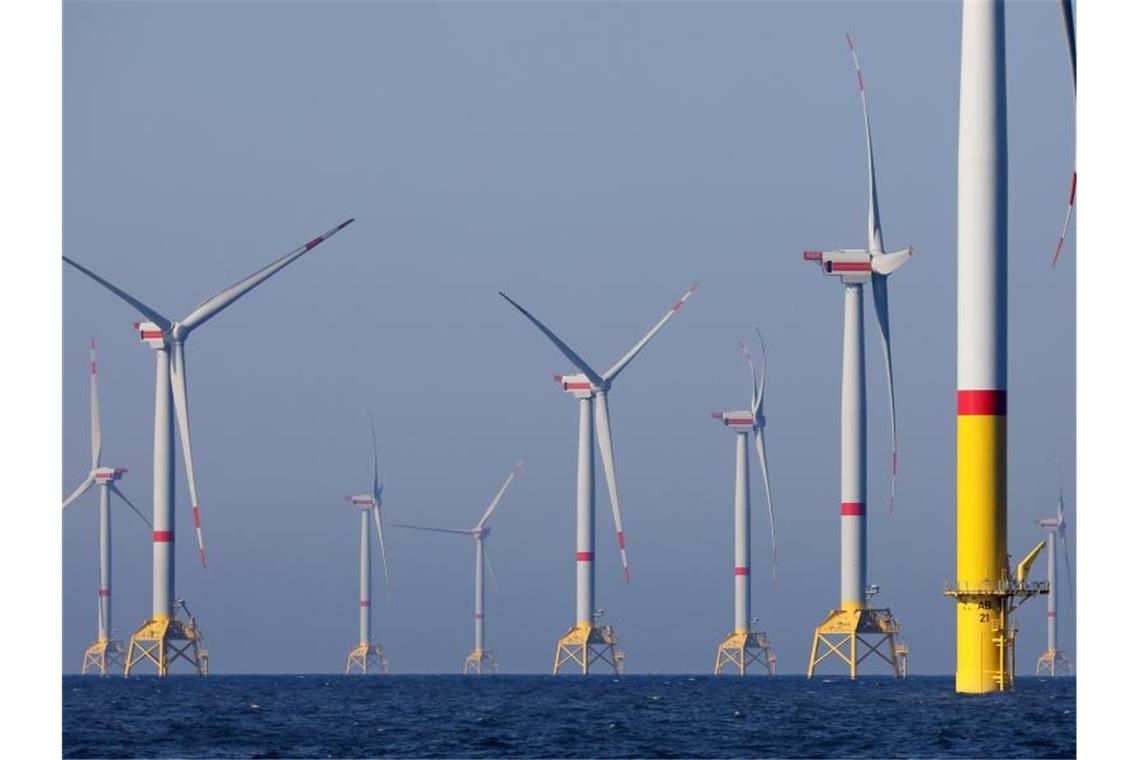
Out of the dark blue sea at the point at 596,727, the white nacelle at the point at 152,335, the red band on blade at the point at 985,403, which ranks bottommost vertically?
the dark blue sea at the point at 596,727

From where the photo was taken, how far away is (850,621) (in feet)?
502

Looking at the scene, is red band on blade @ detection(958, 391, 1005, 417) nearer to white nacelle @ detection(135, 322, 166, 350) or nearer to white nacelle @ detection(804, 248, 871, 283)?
white nacelle @ detection(804, 248, 871, 283)

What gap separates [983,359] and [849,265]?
56.5m

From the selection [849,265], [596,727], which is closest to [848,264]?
[849,265]

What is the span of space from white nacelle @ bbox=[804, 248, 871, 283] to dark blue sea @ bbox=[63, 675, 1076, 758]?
25410 mm

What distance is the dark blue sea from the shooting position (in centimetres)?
8775

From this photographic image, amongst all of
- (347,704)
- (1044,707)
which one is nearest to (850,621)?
(347,704)

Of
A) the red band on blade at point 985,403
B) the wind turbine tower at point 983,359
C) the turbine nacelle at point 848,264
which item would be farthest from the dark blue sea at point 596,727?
the turbine nacelle at point 848,264

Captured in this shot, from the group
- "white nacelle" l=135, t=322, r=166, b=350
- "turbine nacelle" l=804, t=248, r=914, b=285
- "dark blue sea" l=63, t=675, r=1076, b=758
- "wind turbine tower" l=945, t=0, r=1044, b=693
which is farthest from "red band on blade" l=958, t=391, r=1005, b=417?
"white nacelle" l=135, t=322, r=166, b=350

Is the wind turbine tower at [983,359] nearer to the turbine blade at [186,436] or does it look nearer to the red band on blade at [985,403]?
the red band on blade at [985,403]

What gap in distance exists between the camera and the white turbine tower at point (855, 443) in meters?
147

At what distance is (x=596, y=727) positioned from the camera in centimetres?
10706

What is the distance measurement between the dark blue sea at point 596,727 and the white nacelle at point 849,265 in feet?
83.4
